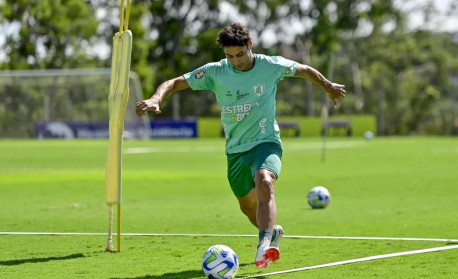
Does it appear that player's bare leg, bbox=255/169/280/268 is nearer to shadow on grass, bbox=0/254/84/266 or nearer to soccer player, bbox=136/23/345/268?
soccer player, bbox=136/23/345/268

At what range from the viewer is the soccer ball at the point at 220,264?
818 cm

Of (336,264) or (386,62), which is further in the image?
(386,62)

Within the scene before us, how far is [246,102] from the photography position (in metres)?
9.34

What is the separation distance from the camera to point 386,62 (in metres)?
88.1

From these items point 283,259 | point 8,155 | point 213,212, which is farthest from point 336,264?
point 8,155

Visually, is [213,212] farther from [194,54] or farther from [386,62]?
[386,62]

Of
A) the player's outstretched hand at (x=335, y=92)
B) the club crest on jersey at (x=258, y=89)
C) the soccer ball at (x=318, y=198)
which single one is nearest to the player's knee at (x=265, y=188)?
the club crest on jersey at (x=258, y=89)

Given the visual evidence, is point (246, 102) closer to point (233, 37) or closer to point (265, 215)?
point (233, 37)

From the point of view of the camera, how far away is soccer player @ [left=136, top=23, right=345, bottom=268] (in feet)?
30.0

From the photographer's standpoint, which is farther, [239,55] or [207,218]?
[207,218]

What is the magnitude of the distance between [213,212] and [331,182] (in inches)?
290

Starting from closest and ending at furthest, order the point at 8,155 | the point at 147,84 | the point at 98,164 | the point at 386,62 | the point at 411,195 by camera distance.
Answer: the point at 411,195 < the point at 98,164 < the point at 8,155 < the point at 147,84 < the point at 386,62

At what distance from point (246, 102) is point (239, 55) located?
49 centimetres

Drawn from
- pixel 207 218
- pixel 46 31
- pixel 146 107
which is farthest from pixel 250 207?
pixel 46 31
